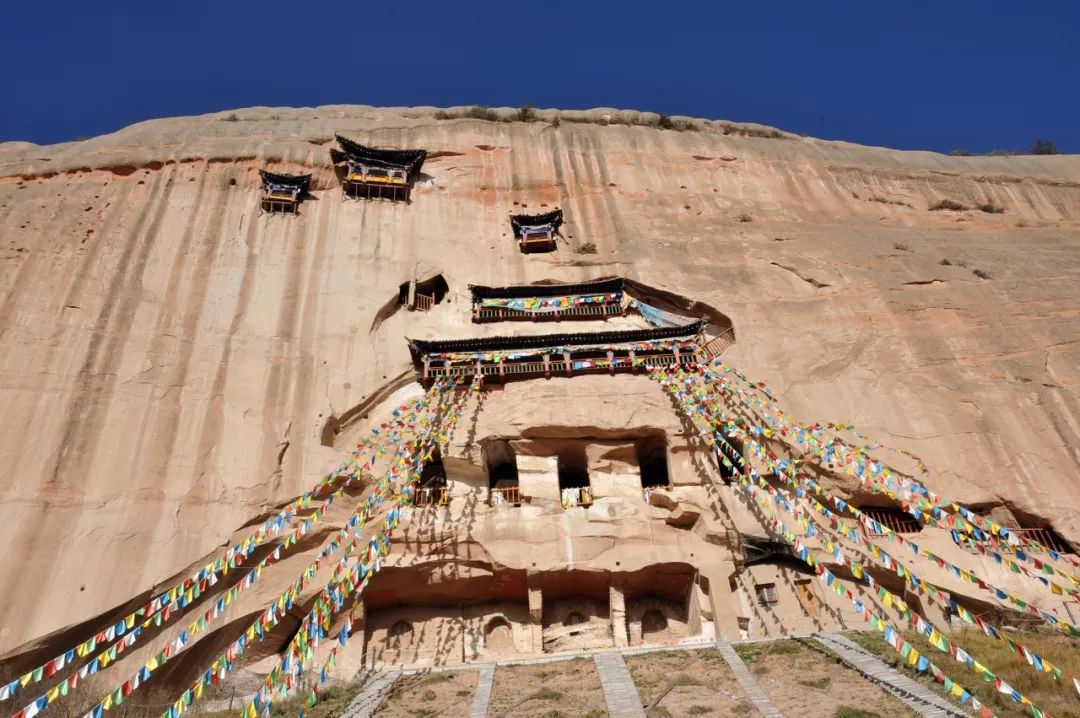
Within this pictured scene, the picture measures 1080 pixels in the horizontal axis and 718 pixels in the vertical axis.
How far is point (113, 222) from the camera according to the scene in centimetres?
2186

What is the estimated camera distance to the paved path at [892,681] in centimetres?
865

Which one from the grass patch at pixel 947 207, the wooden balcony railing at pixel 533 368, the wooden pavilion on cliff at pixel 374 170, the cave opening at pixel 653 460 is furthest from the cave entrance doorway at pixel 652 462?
the grass patch at pixel 947 207

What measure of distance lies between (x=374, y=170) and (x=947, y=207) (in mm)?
23757

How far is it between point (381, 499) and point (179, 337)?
796cm

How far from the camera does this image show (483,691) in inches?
421

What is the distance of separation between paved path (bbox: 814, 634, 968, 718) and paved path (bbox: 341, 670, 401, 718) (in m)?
7.62

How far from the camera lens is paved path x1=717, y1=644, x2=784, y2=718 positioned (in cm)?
903

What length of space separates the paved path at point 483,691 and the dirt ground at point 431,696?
0.31 feet

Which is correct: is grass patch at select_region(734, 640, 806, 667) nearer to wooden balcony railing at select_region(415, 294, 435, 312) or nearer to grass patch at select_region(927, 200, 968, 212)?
wooden balcony railing at select_region(415, 294, 435, 312)

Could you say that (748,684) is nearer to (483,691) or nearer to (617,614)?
(483,691)

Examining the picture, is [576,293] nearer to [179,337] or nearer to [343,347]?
[343,347]

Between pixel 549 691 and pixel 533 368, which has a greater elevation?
pixel 533 368

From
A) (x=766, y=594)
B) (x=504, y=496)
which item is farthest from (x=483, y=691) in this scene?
(x=766, y=594)

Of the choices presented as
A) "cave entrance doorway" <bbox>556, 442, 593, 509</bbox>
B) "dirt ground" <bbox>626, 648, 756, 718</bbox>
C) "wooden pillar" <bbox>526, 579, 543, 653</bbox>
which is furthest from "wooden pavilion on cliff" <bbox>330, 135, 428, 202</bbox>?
"dirt ground" <bbox>626, 648, 756, 718</bbox>
